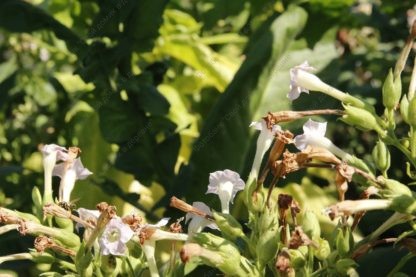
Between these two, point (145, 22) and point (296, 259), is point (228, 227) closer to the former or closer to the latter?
point (296, 259)

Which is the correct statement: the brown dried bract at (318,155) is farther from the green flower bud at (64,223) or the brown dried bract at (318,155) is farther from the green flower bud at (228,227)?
the green flower bud at (64,223)

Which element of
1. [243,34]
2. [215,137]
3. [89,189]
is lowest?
[89,189]

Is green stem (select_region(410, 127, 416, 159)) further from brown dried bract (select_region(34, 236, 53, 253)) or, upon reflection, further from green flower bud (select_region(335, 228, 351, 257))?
brown dried bract (select_region(34, 236, 53, 253))

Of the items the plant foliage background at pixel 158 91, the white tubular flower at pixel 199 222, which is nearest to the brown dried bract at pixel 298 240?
the white tubular flower at pixel 199 222

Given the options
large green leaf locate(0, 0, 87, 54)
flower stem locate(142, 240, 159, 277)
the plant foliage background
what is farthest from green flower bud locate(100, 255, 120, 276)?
large green leaf locate(0, 0, 87, 54)

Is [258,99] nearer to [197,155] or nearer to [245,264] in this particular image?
[197,155]

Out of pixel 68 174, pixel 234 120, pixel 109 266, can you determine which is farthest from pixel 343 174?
pixel 234 120

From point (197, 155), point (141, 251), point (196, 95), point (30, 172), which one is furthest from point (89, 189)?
point (141, 251)
